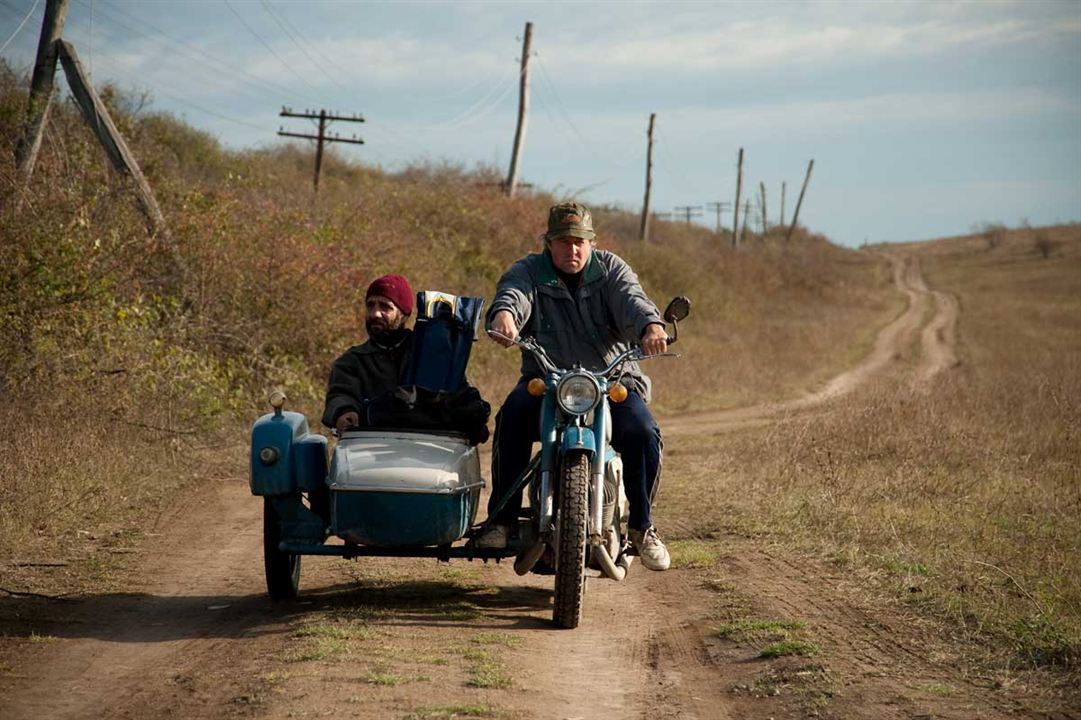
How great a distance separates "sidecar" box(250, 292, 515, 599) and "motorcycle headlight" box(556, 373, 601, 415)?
663 mm

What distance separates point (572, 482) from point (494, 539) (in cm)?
73

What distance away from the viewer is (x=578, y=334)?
22.5 ft

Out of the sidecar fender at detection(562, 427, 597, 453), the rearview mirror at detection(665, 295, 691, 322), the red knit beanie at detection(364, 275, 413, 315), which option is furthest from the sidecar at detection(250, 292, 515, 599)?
the rearview mirror at detection(665, 295, 691, 322)

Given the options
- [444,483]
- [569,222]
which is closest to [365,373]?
[444,483]

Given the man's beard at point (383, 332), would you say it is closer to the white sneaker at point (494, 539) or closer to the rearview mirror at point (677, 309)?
the white sneaker at point (494, 539)

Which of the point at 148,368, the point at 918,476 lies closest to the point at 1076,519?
the point at 918,476

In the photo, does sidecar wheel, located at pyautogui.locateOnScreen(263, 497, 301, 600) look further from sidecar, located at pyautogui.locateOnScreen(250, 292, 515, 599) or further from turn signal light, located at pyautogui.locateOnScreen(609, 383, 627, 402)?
turn signal light, located at pyautogui.locateOnScreen(609, 383, 627, 402)

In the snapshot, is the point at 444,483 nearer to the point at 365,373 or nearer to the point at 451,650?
the point at 451,650

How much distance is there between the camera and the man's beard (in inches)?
274

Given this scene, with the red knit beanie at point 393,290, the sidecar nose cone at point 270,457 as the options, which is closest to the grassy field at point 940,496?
the red knit beanie at point 393,290

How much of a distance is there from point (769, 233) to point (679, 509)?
253ft

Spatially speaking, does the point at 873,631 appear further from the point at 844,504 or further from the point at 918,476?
the point at 918,476

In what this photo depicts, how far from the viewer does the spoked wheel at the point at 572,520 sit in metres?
5.89

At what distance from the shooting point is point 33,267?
11.3 m
